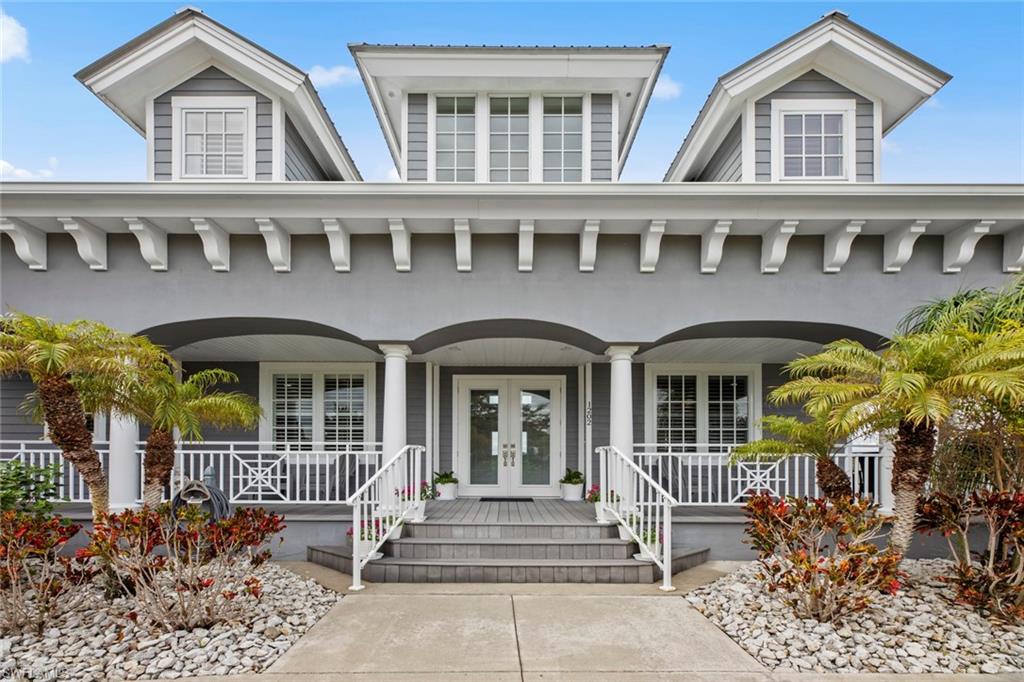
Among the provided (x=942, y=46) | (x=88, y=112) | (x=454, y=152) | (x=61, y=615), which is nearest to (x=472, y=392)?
(x=454, y=152)

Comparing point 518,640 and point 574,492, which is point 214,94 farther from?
point 574,492

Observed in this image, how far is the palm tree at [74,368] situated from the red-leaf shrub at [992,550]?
6924 mm

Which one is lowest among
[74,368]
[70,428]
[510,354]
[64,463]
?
[64,463]

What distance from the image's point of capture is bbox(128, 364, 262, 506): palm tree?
17.2 ft

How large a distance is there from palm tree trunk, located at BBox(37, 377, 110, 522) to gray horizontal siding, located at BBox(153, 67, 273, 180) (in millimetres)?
3685

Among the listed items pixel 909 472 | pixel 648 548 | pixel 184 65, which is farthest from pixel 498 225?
pixel 184 65

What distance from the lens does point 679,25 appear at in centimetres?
802

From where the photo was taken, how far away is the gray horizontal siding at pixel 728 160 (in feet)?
25.6

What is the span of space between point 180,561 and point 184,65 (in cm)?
633

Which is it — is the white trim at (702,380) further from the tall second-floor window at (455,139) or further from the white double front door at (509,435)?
the tall second-floor window at (455,139)

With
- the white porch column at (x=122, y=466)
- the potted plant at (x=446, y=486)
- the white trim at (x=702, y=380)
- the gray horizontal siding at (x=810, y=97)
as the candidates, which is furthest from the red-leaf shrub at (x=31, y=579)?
the gray horizontal siding at (x=810, y=97)

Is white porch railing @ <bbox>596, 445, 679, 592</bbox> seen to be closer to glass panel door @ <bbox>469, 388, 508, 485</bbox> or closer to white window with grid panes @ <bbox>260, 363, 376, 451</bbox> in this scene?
glass panel door @ <bbox>469, 388, 508, 485</bbox>

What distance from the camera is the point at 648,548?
562 cm

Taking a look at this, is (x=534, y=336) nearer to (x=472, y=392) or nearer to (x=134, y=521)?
(x=472, y=392)
